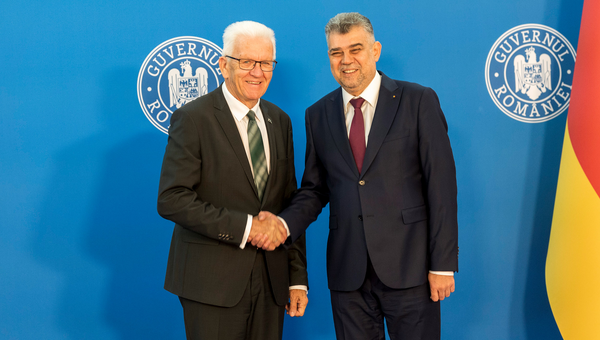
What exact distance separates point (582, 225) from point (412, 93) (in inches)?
45.4

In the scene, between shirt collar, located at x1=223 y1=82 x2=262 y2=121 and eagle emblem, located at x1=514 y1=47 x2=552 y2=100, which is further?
eagle emblem, located at x1=514 y1=47 x2=552 y2=100

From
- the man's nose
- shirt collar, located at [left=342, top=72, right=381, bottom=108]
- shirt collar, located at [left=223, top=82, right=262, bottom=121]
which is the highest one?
the man's nose

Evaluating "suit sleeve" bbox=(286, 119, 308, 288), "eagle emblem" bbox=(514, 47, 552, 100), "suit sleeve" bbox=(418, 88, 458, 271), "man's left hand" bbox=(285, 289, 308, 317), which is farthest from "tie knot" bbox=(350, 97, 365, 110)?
"eagle emblem" bbox=(514, 47, 552, 100)

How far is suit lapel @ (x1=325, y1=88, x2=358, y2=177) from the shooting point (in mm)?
1866

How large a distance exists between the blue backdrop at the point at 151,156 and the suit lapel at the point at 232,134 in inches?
31.2

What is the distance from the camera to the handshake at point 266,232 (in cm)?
175

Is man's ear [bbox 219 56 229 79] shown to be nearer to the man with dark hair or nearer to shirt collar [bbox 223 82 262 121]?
shirt collar [bbox 223 82 262 121]

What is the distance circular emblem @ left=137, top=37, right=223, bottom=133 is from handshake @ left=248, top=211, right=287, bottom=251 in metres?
1.07

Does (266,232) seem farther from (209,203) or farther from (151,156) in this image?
(151,156)

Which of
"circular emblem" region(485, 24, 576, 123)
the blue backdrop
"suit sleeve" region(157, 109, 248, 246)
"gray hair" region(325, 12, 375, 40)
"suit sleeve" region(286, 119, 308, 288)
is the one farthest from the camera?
"circular emblem" region(485, 24, 576, 123)

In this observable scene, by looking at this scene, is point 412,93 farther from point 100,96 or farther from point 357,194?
point 100,96

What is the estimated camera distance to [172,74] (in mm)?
2512

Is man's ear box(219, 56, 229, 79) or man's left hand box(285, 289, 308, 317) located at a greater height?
man's ear box(219, 56, 229, 79)

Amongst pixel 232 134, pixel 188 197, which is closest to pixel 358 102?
pixel 232 134
